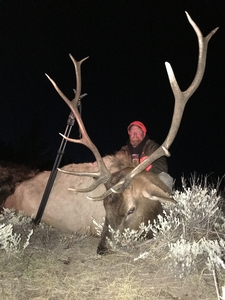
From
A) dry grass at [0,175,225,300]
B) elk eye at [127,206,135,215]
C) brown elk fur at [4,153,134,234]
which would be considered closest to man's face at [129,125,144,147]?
brown elk fur at [4,153,134,234]

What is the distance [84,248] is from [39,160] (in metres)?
17.4

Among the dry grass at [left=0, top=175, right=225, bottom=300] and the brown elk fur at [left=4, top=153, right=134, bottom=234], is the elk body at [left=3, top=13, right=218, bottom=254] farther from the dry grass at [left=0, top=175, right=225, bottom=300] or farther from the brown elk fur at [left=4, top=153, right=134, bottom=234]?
the brown elk fur at [left=4, top=153, right=134, bottom=234]

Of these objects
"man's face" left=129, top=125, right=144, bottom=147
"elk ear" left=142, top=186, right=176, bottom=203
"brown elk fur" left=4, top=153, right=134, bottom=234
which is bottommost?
"brown elk fur" left=4, top=153, right=134, bottom=234

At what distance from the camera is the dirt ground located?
2457 mm

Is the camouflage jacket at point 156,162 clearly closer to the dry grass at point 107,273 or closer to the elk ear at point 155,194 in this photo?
the elk ear at point 155,194

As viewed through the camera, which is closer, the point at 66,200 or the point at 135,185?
the point at 135,185

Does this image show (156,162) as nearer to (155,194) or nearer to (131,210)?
(155,194)

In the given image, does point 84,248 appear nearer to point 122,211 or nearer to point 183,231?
point 122,211

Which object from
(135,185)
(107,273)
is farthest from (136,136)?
(107,273)

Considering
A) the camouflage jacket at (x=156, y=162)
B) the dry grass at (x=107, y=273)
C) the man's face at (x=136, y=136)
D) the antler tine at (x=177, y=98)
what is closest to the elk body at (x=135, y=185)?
the antler tine at (x=177, y=98)

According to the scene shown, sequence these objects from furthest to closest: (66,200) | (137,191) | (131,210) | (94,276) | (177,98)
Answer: (66,200), (137,191), (131,210), (177,98), (94,276)

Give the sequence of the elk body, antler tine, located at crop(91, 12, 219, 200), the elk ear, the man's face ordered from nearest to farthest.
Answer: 1. antler tine, located at crop(91, 12, 219, 200)
2. the elk body
3. the elk ear
4. the man's face

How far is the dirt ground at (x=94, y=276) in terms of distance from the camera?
2.46 meters

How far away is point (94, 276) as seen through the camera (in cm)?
280
